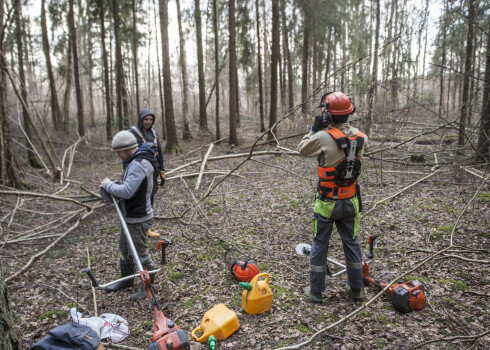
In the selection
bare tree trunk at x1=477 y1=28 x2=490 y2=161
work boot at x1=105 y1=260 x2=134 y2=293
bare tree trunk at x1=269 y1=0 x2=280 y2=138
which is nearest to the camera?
work boot at x1=105 y1=260 x2=134 y2=293

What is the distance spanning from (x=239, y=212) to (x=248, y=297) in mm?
3531

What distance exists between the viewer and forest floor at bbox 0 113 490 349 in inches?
126

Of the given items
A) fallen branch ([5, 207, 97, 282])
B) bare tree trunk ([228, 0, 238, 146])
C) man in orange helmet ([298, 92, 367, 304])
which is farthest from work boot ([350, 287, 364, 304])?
bare tree trunk ([228, 0, 238, 146])

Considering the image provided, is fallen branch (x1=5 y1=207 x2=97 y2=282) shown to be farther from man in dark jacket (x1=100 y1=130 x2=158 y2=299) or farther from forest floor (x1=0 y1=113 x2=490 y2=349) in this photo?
man in dark jacket (x1=100 y1=130 x2=158 y2=299)

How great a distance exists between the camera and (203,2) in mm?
17312

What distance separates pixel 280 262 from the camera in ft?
15.5

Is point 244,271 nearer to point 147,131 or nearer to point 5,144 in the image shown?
point 147,131

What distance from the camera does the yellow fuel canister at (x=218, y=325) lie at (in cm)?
310

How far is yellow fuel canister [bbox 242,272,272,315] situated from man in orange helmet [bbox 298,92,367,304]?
60cm

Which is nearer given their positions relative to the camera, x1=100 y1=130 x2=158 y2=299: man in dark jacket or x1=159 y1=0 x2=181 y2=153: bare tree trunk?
x1=100 y1=130 x2=158 y2=299: man in dark jacket

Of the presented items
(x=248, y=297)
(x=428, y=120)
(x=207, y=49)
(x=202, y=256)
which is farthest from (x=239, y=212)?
(x=207, y=49)

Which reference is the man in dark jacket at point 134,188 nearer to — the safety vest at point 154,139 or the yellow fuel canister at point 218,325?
the yellow fuel canister at point 218,325

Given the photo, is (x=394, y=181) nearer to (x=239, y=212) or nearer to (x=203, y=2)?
(x=239, y=212)

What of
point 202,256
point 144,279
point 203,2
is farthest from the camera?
point 203,2
